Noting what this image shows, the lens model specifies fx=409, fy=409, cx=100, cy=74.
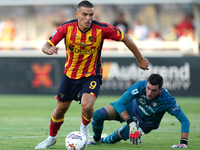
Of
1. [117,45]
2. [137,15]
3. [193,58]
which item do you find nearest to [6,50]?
[117,45]

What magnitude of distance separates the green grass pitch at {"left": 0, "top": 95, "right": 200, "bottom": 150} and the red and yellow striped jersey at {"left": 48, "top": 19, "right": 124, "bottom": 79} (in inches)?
47.5

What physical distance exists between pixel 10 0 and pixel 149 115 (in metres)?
16.6

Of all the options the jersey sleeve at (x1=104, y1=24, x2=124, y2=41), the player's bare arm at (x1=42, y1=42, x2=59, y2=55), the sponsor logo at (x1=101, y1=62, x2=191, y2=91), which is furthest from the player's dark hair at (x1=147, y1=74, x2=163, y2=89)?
the sponsor logo at (x1=101, y1=62, x2=191, y2=91)

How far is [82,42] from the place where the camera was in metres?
6.17

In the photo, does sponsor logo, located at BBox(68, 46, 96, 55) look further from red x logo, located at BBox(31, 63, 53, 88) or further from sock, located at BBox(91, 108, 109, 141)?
red x logo, located at BBox(31, 63, 53, 88)

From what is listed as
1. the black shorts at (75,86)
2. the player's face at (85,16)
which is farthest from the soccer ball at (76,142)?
the player's face at (85,16)

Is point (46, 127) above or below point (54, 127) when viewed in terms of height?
below

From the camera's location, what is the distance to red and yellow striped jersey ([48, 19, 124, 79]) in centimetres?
613

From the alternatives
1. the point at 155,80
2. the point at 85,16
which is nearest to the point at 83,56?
the point at 85,16

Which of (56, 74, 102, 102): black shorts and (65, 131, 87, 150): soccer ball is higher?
(56, 74, 102, 102): black shorts

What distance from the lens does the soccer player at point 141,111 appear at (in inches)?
238

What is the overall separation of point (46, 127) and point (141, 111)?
2855 mm

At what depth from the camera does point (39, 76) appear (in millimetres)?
16422

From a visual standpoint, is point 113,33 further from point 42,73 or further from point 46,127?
point 42,73
